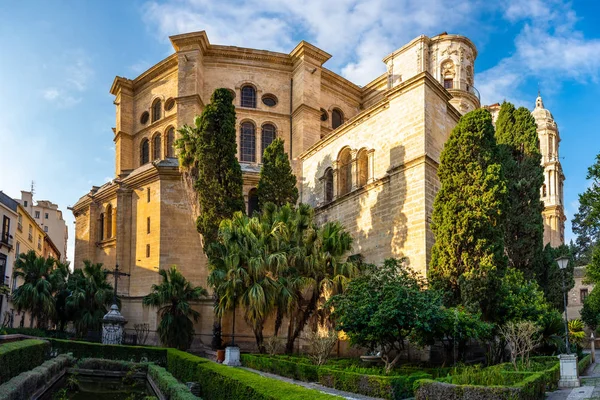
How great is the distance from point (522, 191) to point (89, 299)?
2080cm

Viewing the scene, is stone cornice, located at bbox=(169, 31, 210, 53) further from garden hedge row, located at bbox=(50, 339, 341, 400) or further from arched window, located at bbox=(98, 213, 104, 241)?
garden hedge row, located at bbox=(50, 339, 341, 400)

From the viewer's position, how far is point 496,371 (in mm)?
12102

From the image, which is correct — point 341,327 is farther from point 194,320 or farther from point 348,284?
point 194,320

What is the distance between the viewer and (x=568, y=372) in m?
14.8

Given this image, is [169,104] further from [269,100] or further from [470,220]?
[470,220]

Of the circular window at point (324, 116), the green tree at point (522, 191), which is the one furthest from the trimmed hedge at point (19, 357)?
the circular window at point (324, 116)

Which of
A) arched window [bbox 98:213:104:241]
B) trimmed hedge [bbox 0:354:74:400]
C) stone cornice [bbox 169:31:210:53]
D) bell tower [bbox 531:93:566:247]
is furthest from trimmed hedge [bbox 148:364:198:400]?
bell tower [bbox 531:93:566:247]

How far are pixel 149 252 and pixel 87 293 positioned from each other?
3572mm

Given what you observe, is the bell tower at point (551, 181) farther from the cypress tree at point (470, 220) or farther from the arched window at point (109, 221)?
the arched window at point (109, 221)

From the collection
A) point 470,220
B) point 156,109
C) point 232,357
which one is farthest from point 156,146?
point 470,220

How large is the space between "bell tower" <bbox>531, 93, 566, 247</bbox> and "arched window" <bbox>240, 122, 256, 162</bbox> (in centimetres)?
2665

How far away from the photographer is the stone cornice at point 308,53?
32.8 metres

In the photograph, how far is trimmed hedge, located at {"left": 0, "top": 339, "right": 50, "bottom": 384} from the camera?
12.9m

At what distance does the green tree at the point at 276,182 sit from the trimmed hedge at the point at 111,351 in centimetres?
815
